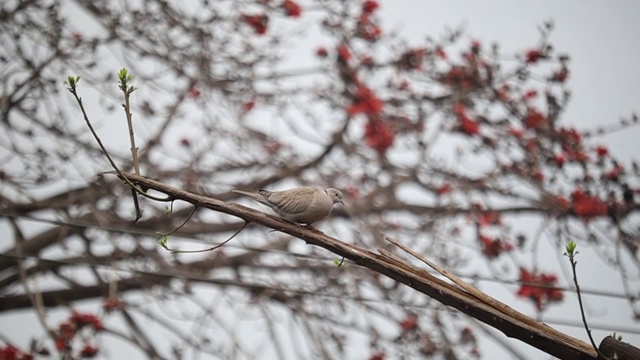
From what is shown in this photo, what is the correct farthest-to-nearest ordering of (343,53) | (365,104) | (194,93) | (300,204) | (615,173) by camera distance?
(194,93) < (343,53) < (365,104) < (615,173) < (300,204)

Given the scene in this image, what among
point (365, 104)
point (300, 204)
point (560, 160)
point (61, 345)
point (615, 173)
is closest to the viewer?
point (300, 204)

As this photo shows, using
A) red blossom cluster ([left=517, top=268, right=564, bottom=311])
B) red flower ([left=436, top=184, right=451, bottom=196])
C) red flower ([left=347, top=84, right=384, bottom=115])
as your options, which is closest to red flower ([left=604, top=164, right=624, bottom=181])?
red blossom cluster ([left=517, top=268, right=564, bottom=311])

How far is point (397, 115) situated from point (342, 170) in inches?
25.2

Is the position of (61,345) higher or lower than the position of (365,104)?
lower

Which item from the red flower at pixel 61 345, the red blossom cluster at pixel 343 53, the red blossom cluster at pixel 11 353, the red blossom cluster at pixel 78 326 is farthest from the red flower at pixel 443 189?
the red blossom cluster at pixel 11 353

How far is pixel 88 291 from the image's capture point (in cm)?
492

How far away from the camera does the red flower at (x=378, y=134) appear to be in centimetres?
449

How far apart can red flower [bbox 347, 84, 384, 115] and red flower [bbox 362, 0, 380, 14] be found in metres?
0.53

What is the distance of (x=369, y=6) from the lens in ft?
14.7

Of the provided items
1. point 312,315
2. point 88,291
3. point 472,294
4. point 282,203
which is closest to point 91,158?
point 88,291

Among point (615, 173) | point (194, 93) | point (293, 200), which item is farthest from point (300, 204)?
point (194, 93)

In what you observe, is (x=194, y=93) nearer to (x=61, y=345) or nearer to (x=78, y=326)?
(x=78, y=326)

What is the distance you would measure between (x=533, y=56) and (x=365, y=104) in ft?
3.60

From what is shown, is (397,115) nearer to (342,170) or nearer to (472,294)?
(342,170)
